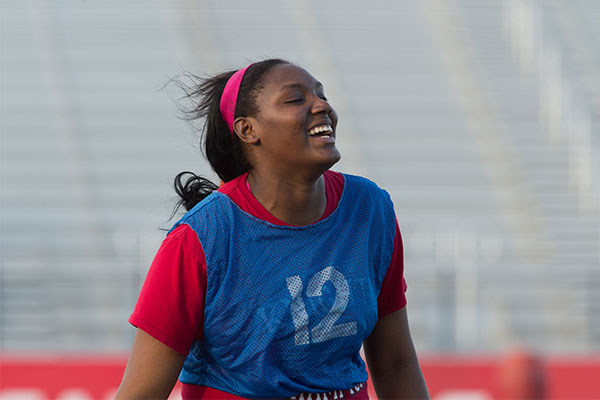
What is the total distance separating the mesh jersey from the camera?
161cm

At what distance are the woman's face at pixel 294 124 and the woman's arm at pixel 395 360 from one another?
16.9 inches

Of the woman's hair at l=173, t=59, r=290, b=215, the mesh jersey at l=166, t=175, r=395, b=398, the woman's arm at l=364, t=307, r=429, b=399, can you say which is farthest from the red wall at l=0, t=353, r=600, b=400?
the mesh jersey at l=166, t=175, r=395, b=398

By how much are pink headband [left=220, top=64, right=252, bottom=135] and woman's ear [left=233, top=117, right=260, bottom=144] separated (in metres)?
0.03

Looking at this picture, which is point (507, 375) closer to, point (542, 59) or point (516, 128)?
point (516, 128)

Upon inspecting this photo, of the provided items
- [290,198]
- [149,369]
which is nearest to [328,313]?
[290,198]

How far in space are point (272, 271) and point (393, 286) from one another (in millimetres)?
344

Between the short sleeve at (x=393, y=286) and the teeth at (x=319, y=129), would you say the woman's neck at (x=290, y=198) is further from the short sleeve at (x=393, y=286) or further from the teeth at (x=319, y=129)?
the short sleeve at (x=393, y=286)

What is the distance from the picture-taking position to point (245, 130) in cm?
179

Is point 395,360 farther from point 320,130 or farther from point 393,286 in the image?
point 320,130

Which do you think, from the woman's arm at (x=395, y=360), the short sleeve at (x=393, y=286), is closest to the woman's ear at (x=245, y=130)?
the short sleeve at (x=393, y=286)

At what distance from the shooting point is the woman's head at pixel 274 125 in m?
1.69

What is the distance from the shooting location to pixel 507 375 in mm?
4609

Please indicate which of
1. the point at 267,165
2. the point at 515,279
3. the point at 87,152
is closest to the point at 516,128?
the point at 515,279

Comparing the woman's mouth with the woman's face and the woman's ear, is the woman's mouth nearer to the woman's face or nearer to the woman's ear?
the woman's face
